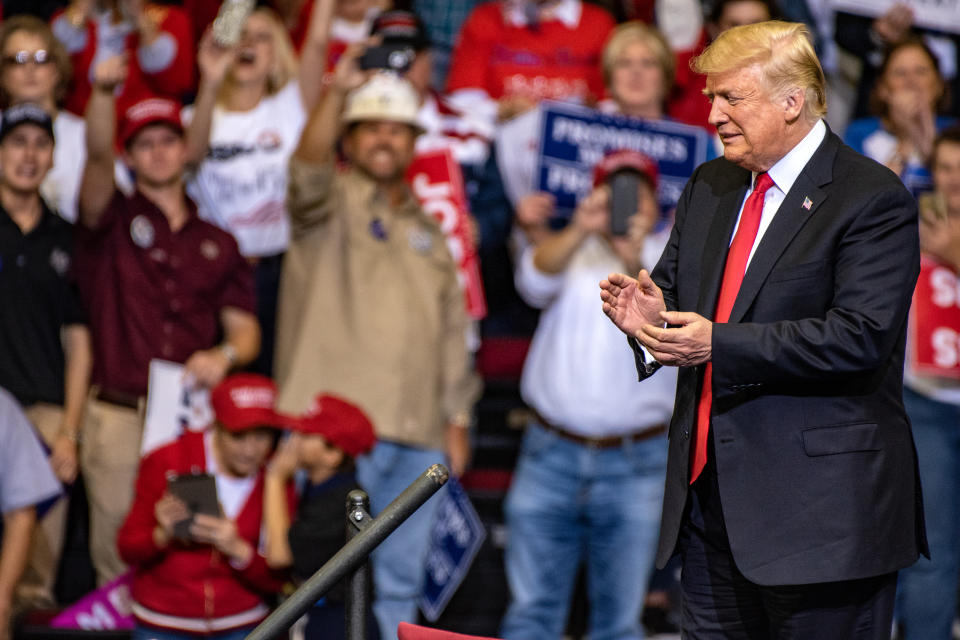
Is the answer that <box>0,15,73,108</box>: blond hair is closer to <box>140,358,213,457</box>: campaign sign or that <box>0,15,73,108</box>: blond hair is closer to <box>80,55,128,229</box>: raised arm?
<box>80,55,128,229</box>: raised arm

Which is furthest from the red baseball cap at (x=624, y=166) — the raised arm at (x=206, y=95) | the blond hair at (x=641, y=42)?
the raised arm at (x=206, y=95)

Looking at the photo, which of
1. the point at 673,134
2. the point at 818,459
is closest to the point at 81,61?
the point at 673,134

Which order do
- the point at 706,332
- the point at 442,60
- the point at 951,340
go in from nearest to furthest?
the point at 706,332
the point at 951,340
the point at 442,60

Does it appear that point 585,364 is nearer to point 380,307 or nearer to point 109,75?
point 380,307

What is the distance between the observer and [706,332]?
245 cm

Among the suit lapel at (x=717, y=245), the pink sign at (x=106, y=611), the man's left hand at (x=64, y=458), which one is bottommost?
the pink sign at (x=106, y=611)

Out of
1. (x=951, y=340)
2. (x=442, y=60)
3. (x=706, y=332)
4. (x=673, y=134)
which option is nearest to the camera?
(x=706, y=332)

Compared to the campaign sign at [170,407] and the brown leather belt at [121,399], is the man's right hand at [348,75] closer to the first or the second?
the campaign sign at [170,407]

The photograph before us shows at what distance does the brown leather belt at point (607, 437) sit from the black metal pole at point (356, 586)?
7.36 ft

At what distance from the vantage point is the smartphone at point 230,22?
4898 mm

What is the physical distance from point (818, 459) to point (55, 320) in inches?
115

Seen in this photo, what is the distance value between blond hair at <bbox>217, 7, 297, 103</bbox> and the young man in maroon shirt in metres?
0.53

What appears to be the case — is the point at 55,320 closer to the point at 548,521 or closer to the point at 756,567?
the point at 548,521

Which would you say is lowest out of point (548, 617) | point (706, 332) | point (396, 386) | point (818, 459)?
point (548, 617)
